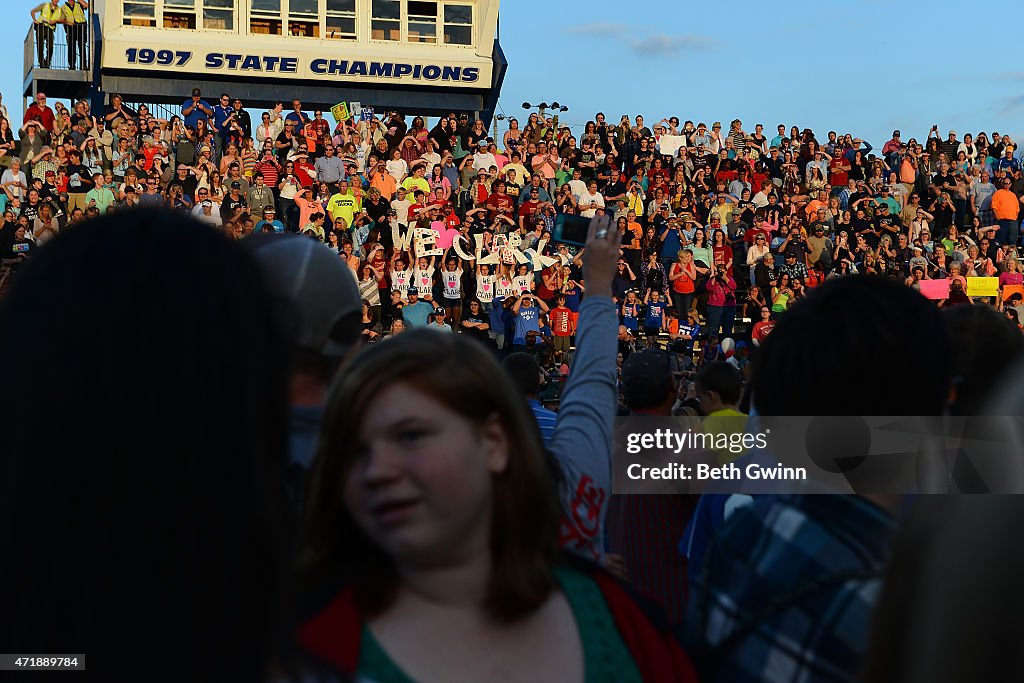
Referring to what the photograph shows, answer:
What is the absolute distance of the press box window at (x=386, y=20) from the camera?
3197 cm

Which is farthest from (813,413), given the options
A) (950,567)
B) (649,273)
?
(649,273)

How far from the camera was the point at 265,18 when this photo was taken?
31.5 m

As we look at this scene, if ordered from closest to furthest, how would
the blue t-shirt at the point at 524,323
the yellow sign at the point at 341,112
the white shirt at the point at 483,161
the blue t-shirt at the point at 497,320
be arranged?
the blue t-shirt at the point at 524,323, the blue t-shirt at the point at 497,320, the white shirt at the point at 483,161, the yellow sign at the point at 341,112

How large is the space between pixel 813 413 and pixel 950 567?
1212mm

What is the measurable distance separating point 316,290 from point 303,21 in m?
31.7

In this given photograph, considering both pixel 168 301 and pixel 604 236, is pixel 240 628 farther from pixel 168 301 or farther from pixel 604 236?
pixel 604 236

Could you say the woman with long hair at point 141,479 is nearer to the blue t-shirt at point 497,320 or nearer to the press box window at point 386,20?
the blue t-shirt at point 497,320

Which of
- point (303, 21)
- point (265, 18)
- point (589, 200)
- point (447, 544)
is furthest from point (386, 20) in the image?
point (447, 544)

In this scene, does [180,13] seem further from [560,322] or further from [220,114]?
[560,322]

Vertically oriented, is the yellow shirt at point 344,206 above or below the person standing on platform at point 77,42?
below

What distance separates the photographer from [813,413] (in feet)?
6.47

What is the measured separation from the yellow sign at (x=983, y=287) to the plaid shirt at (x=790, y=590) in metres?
20.0

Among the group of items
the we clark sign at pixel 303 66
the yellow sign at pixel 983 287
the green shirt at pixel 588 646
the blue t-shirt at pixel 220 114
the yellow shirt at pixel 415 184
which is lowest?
the yellow sign at pixel 983 287

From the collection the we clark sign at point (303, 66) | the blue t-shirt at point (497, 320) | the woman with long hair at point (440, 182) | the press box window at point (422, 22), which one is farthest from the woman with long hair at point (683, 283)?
the press box window at point (422, 22)
